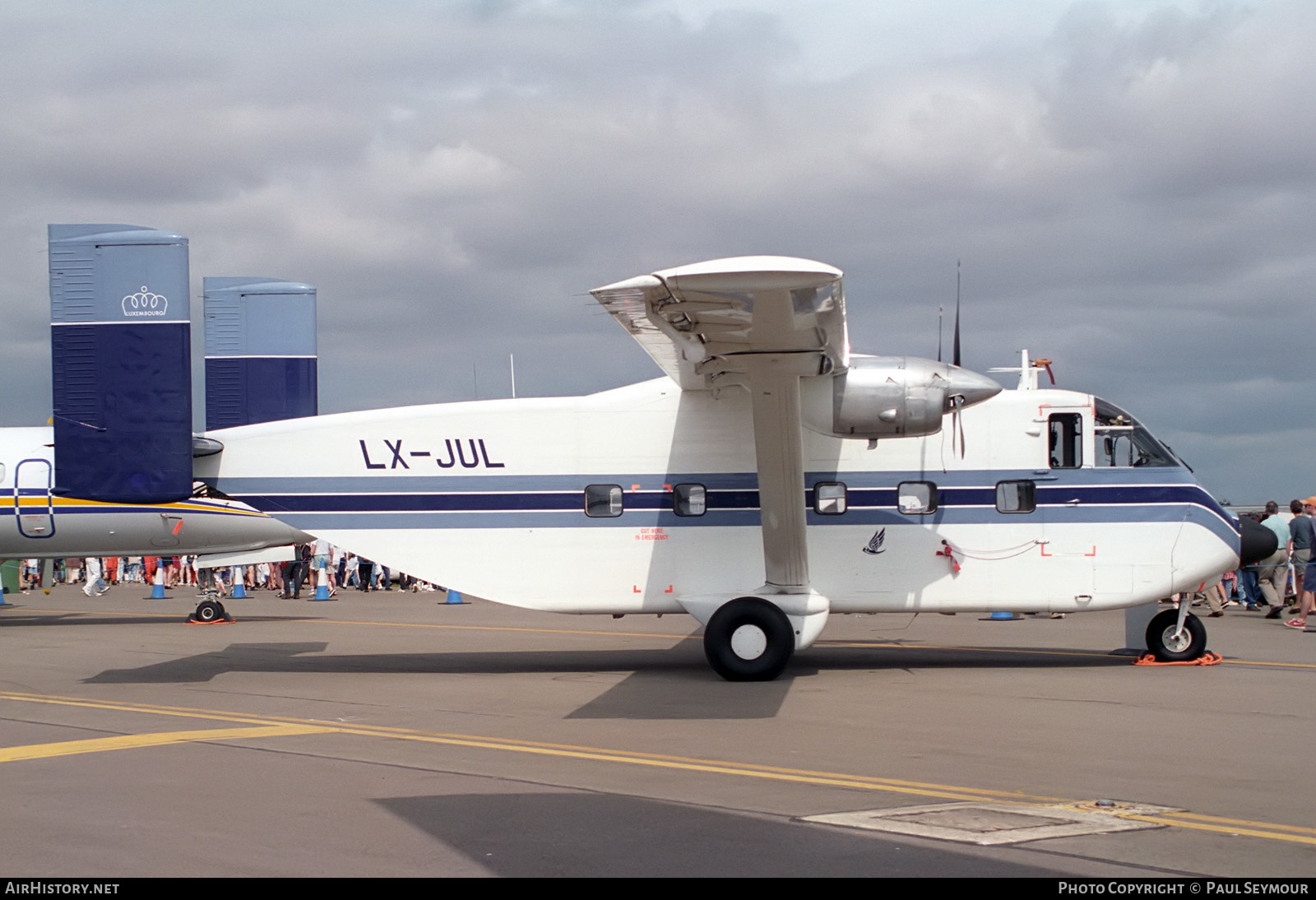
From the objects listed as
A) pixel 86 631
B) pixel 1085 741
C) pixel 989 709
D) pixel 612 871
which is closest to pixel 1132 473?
pixel 989 709

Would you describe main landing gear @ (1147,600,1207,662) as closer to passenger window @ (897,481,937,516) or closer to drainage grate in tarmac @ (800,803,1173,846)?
passenger window @ (897,481,937,516)

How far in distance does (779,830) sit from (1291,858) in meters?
2.33

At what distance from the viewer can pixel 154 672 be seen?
44.7 ft

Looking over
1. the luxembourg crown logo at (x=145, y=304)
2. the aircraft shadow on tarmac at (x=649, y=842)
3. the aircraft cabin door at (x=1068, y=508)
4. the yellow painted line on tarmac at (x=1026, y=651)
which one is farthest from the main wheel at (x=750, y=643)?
the luxembourg crown logo at (x=145, y=304)

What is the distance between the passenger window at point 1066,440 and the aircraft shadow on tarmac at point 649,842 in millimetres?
8034

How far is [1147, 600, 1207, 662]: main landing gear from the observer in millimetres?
13375

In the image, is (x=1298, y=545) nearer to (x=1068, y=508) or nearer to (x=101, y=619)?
(x=1068, y=508)

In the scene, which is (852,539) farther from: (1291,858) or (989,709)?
(1291,858)

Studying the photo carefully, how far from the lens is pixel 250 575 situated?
35.6 m

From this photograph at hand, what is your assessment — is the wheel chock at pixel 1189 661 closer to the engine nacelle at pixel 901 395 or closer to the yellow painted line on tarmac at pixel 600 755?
the engine nacelle at pixel 901 395

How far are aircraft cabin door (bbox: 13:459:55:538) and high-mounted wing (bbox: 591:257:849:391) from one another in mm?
11660

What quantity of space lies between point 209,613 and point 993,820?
57.0ft

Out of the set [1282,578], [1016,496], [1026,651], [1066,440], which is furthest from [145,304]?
[1282,578]

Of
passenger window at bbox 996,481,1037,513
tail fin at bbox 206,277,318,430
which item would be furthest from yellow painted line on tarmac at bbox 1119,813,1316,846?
tail fin at bbox 206,277,318,430
